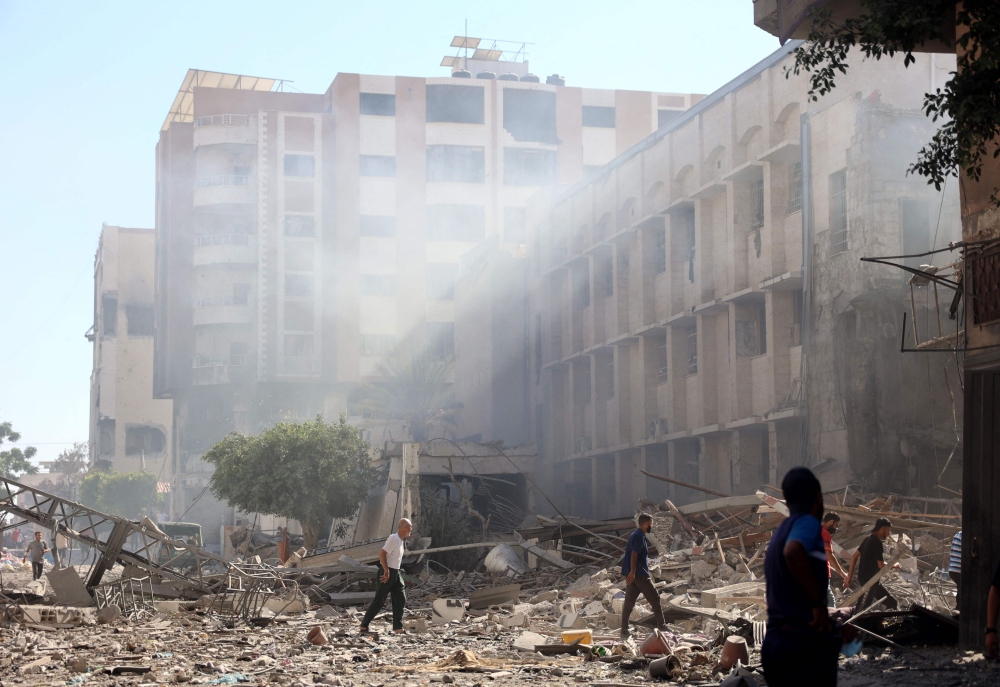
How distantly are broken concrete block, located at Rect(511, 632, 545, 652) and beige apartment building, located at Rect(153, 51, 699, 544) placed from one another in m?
51.0

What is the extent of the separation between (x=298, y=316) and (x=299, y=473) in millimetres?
33952

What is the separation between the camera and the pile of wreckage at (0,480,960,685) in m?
10.8

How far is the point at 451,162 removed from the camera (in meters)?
65.9

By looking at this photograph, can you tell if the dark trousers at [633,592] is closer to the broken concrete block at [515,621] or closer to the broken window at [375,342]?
the broken concrete block at [515,621]

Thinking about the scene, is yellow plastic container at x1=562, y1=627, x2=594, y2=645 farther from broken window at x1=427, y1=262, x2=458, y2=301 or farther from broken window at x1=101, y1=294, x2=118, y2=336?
broken window at x1=101, y1=294, x2=118, y2=336

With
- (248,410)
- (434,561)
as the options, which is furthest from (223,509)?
(434,561)

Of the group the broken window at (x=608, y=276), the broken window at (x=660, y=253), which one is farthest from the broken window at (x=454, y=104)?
the broken window at (x=660, y=253)

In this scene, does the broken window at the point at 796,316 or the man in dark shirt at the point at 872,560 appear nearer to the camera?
the man in dark shirt at the point at 872,560

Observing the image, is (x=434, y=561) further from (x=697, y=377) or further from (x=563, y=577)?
(x=697, y=377)

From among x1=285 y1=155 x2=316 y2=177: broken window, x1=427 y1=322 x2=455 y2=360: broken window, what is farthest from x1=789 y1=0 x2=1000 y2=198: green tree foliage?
x1=285 y1=155 x2=316 y2=177: broken window

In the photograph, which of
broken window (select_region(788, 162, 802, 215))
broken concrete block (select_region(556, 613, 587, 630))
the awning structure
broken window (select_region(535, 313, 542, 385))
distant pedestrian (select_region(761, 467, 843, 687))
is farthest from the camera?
the awning structure

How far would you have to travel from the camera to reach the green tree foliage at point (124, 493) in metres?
75.6

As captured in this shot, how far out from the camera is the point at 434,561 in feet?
88.3

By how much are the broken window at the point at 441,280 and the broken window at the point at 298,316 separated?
23.9 ft
